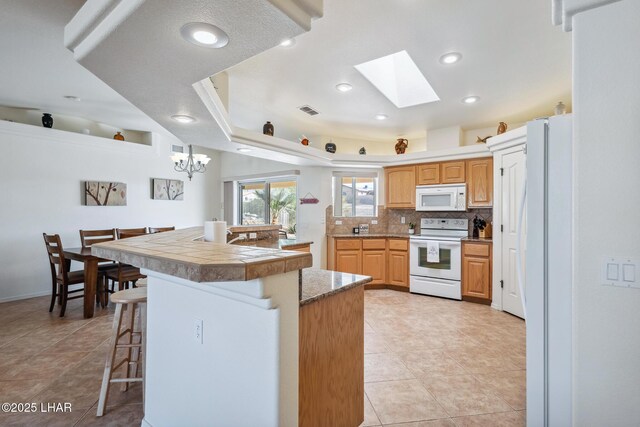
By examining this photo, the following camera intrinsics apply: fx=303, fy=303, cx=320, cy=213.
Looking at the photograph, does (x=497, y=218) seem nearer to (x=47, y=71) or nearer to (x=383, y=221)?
(x=383, y=221)

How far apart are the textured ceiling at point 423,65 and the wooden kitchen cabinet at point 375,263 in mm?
2055

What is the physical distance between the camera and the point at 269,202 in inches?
258

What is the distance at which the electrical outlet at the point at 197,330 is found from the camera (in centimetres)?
136

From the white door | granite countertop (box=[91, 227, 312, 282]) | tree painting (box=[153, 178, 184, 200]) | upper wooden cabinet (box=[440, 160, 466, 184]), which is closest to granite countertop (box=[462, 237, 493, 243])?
the white door

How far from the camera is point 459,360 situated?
261 cm

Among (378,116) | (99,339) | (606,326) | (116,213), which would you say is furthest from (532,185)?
(116,213)

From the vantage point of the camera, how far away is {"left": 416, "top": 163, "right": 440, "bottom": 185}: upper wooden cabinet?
477cm

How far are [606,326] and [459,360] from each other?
5.84 ft

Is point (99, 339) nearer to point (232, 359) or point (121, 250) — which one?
point (121, 250)

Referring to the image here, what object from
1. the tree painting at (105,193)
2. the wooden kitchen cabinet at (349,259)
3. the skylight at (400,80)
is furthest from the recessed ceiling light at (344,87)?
the tree painting at (105,193)

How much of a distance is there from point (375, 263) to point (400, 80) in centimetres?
279

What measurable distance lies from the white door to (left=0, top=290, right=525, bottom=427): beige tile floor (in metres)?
0.25

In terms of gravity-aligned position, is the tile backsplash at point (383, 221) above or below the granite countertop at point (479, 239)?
above

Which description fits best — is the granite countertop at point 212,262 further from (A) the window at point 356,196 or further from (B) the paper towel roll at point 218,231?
(A) the window at point 356,196
